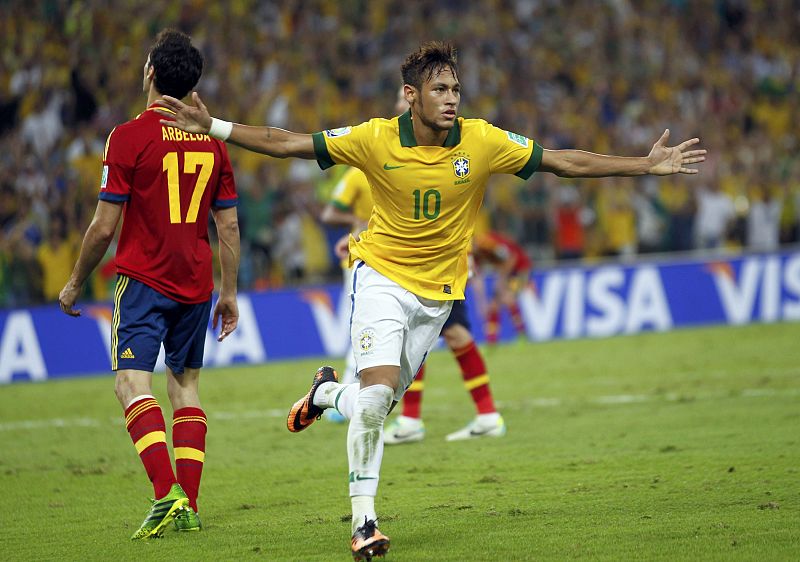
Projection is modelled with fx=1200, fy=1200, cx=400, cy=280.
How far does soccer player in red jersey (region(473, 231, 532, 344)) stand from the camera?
1805 cm

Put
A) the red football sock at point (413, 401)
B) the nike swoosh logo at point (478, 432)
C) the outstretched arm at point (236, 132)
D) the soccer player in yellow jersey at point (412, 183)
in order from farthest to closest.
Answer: the red football sock at point (413, 401) → the nike swoosh logo at point (478, 432) → the soccer player in yellow jersey at point (412, 183) → the outstretched arm at point (236, 132)

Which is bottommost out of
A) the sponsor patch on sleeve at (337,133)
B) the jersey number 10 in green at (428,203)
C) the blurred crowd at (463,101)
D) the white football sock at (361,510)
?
the white football sock at (361,510)

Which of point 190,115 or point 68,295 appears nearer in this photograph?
point 190,115

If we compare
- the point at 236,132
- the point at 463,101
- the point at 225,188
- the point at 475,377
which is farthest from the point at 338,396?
the point at 463,101

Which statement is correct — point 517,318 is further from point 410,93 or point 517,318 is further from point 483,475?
point 410,93

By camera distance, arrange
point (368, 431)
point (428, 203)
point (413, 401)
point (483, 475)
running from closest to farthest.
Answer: point (368, 431) < point (428, 203) < point (483, 475) < point (413, 401)

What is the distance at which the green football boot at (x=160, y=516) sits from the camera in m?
6.31

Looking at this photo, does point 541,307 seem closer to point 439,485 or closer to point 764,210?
point 764,210

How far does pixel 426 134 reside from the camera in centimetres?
626

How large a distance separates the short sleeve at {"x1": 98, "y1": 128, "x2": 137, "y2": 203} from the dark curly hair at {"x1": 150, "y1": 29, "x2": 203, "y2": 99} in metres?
0.40

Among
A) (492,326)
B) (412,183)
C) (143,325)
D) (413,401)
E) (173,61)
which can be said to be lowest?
(413,401)

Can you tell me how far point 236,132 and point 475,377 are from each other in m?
4.40

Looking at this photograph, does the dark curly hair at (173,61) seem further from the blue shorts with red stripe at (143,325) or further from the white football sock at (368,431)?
the white football sock at (368,431)

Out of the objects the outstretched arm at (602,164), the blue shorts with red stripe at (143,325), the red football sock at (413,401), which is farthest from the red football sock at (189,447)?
the red football sock at (413,401)
